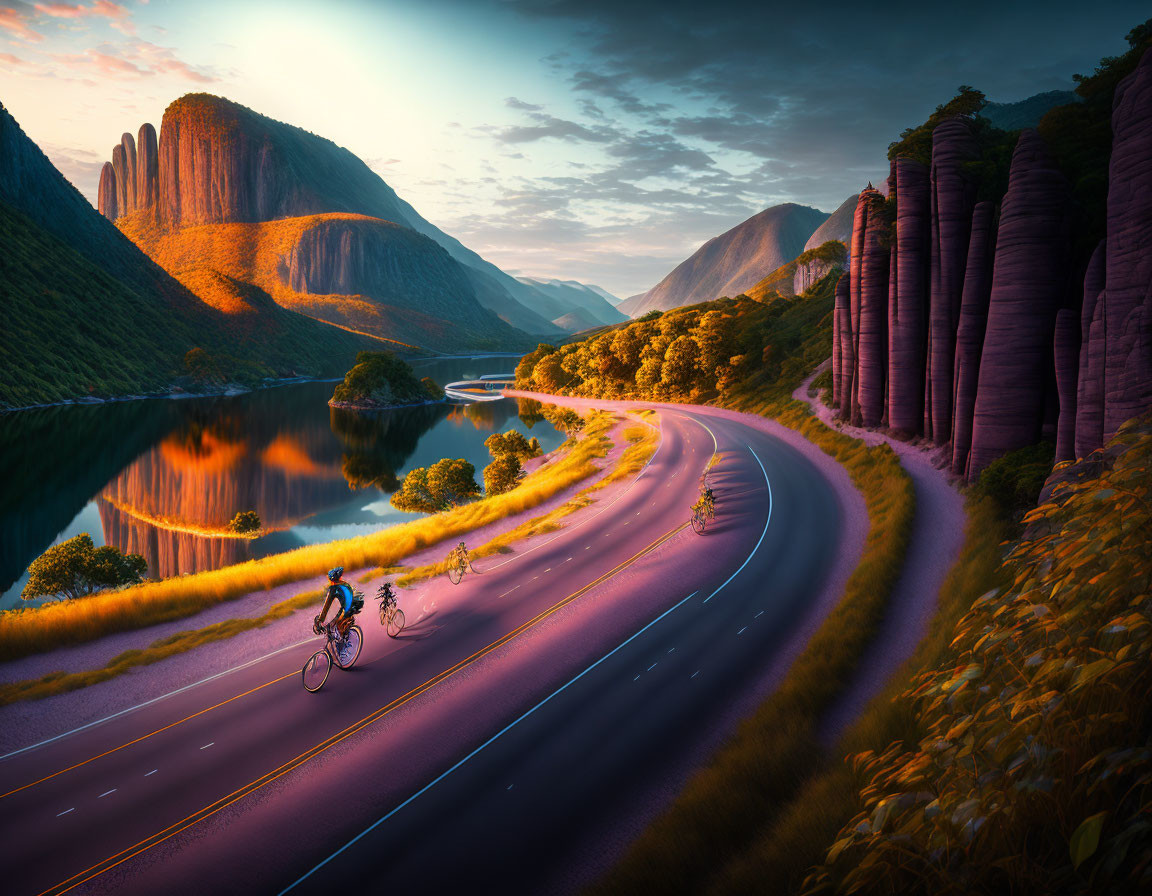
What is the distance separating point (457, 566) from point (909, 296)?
32.2 m

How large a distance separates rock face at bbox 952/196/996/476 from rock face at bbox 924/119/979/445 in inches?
88.2

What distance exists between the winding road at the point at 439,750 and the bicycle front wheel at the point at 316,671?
0.98ft

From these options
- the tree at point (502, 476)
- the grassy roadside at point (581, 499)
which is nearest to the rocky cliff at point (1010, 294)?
the grassy roadside at point (581, 499)

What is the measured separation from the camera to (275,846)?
11.6m

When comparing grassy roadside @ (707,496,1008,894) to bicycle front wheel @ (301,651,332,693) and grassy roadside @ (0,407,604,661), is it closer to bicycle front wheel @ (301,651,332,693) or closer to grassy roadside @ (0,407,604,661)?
bicycle front wheel @ (301,651,332,693)

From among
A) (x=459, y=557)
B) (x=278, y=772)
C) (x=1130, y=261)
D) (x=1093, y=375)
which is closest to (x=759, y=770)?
(x=278, y=772)

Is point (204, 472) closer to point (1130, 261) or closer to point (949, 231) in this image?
point (949, 231)

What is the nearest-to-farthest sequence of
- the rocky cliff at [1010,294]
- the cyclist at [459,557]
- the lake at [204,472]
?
the rocky cliff at [1010,294]
the cyclist at [459,557]
the lake at [204,472]

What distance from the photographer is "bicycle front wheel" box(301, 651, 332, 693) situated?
16.8m

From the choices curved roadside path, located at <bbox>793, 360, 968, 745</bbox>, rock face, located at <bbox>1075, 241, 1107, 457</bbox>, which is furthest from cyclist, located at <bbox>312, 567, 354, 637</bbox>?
rock face, located at <bbox>1075, 241, 1107, 457</bbox>

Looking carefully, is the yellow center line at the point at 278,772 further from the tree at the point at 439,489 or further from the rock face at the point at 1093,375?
the tree at the point at 439,489

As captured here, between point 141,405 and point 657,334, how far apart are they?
107 meters

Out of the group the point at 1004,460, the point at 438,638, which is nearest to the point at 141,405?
the point at 438,638

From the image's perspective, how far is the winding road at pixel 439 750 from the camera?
11203 mm
